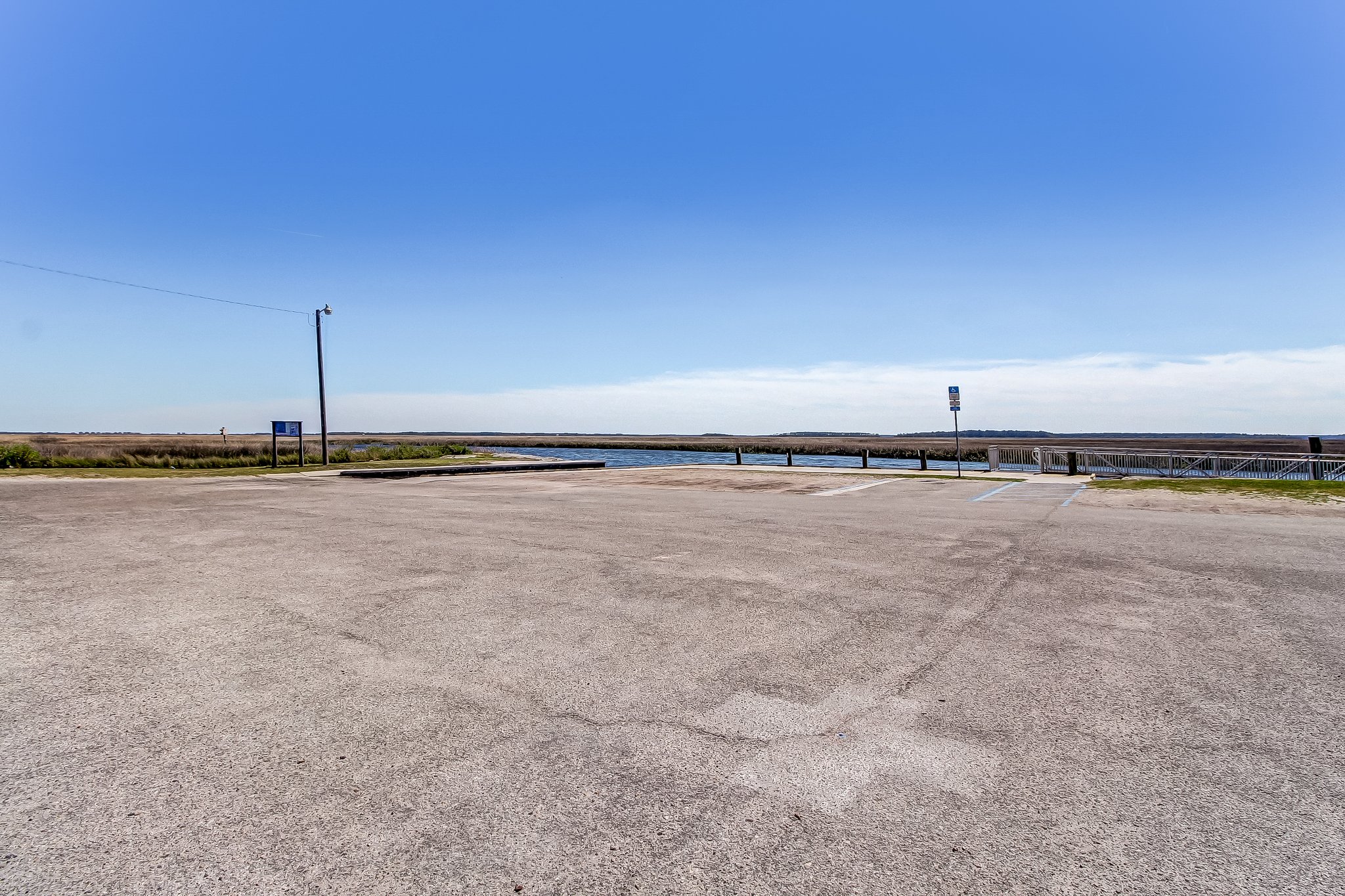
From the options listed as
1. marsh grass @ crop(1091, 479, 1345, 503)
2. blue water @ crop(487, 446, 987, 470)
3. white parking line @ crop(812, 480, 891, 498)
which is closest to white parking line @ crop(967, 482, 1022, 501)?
marsh grass @ crop(1091, 479, 1345, 503)

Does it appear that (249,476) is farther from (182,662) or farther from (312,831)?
(312,831)

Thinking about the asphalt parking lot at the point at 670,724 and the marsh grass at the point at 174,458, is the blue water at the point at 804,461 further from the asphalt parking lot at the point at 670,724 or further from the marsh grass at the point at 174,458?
the asphalt parking lot at the point at 670,724

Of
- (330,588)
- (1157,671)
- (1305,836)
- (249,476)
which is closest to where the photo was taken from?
(1305,836)

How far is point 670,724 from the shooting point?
12.2ft

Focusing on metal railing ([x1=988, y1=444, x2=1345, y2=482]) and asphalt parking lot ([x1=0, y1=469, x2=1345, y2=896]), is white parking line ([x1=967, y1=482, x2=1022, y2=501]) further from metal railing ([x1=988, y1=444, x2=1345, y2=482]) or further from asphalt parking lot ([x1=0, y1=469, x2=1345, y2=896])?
asphalt parking lot ([x1=0, y1=469, x2=1345, y2=896])

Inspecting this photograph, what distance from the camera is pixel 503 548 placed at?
8914 mm

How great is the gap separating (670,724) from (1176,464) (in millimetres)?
31755

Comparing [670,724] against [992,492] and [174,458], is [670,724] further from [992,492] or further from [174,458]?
[174,458]

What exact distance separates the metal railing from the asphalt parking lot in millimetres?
21942

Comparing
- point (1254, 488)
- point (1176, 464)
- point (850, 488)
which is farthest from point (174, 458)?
point (1176, 464)

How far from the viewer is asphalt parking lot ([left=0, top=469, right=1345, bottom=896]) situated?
2572 mm

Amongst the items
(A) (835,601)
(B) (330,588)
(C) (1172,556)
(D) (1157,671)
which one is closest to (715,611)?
(A) (835,601)

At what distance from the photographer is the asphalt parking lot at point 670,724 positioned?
2.57m

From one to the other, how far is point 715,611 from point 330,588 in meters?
3.65
